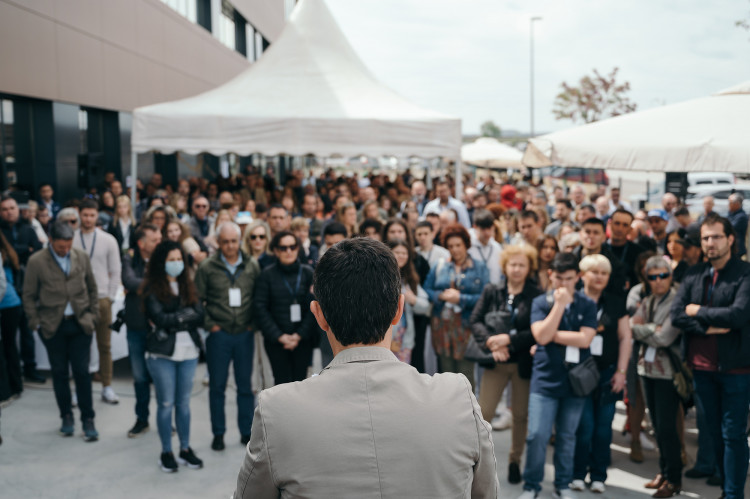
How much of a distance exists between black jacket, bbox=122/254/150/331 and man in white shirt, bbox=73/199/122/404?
44.8 inches

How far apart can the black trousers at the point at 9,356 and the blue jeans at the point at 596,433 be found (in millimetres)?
5340

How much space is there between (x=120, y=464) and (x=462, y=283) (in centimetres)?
324

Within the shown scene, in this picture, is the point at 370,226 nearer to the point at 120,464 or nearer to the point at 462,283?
the point at 462,283

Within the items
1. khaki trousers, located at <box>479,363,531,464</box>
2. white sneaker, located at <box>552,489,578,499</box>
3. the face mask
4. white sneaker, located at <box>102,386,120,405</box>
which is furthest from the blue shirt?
white sneaker, located at <box>102,386,120,405</box>

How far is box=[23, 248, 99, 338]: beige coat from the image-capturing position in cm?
584

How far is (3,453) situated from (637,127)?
6.10 meters

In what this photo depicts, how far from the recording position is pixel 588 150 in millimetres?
5836

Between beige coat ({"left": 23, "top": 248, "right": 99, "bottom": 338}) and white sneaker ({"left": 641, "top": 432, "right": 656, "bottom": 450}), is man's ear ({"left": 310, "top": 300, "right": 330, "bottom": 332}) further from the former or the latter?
white sneaker ({"left": 641, "top": 432, "right": 656, "bottom": 450})

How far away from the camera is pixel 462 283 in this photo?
19.4 feet

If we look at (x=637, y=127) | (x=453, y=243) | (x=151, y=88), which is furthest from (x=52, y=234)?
(x=151, y=88)

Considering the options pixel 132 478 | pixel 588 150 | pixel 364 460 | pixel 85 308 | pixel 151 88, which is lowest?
pixel 132 478

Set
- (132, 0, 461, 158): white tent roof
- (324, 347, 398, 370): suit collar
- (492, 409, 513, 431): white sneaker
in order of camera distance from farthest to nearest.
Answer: (132, 0, 461, 158): white tent roof
(492, 409, 513, 431): white sneaker
(324, 347, 398, 370): suit collar

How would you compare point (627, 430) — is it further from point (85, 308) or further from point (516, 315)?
point (85, 308)

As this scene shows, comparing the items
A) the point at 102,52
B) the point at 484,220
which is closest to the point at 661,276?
the point at 484,220
